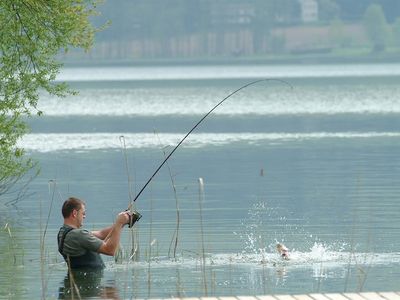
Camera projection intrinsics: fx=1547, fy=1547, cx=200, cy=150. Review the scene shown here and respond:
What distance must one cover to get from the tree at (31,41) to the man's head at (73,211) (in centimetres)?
523

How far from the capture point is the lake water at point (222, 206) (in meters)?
17.3

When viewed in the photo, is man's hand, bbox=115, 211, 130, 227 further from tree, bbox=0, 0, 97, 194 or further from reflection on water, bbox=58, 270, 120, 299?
tree, bbox=0, 0, 97, 194

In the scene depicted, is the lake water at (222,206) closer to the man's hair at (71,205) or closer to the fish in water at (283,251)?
the fish in water at (283,251)

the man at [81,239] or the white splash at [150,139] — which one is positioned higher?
the man at [81,239]

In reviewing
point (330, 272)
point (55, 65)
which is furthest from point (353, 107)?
point (330, 272)

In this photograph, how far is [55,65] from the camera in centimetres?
2342

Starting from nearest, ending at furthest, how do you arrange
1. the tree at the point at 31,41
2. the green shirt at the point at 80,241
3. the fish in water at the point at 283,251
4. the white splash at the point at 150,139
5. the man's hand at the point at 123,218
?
the man's hand at the point at 123,218 < the green shirt at the point at 80,241 < the fish in water at the point at 283,251 < the tree at the point at 31,41 < the white splash at the point at 150,139

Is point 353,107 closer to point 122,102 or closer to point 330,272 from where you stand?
point 122,102

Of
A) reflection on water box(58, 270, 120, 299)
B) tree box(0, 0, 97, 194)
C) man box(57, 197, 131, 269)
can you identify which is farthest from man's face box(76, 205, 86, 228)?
tree box(0, 0, 97, 194)

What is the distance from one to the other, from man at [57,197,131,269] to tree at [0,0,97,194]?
16.9 feet

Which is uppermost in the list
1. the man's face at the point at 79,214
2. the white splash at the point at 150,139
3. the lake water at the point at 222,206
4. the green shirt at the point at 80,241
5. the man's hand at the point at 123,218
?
the man's hand at the point at 123,218

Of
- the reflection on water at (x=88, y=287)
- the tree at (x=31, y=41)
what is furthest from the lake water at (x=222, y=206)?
the tree at (x=31, y=41)

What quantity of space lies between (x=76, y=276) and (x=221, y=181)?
1603cm

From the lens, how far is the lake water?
17.3 meters
